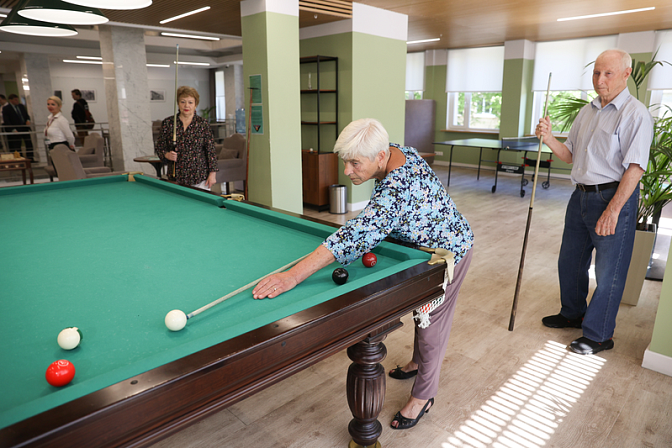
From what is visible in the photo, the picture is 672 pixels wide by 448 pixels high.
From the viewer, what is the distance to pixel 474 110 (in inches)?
403

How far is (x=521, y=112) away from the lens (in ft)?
30.3

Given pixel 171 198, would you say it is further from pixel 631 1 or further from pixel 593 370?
pixel 631 1

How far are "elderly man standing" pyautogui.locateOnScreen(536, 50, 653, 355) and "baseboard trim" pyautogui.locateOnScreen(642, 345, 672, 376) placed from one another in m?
0.22

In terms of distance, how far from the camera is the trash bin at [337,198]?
606 cm

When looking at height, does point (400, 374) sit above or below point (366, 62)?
below

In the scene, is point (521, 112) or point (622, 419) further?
point (521, 112)

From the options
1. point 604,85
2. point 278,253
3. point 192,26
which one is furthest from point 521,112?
point 278,253

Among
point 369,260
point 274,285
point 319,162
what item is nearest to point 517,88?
point 319,162

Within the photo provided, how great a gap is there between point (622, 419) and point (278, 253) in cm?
173

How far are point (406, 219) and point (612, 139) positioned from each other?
1.47 metres

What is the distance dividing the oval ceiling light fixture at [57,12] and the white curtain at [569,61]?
818cm

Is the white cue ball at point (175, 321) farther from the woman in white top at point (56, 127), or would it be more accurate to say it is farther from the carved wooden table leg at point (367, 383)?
the woman in white top at point (56, 127)

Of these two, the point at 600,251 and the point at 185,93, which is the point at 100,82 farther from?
the point at 600,251

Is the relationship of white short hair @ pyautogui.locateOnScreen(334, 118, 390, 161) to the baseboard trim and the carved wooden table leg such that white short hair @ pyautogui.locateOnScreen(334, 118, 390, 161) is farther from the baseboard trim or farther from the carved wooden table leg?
the baseboard trim
